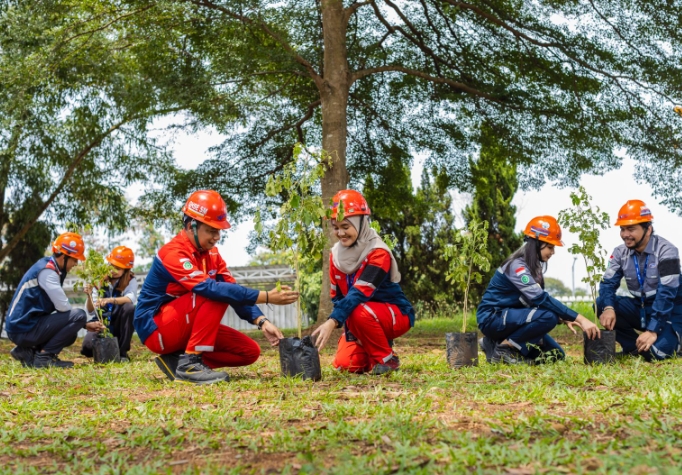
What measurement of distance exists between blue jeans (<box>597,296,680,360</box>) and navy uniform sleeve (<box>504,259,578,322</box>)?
0.93m

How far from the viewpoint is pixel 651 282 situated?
6156 mm

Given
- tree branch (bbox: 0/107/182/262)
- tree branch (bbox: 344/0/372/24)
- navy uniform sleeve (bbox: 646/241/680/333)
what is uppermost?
tree branch (bbox: 344/0/372/24)

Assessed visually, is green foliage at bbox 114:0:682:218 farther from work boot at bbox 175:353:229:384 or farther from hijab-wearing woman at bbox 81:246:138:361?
work boot at bbox 175:353:229:384

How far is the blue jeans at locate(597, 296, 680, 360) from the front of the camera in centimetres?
613

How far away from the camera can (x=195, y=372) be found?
17.1ft

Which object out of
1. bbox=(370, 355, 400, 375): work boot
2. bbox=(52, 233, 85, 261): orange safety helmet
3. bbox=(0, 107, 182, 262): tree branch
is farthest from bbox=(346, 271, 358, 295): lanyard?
bbox=(0, 107, 182, 262): tree branch

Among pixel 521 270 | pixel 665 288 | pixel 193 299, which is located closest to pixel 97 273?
pixel 193 299

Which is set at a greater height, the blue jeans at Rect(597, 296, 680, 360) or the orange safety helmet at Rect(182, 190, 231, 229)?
the orange safety helmet at Rect(182, 190, 231, 229)

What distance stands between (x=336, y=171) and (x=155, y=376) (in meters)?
5.47

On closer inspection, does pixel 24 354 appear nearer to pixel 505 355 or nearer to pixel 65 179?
pixel 505 355

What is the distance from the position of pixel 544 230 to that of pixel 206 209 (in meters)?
2.83

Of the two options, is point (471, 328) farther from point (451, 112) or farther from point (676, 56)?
point (676, 56)

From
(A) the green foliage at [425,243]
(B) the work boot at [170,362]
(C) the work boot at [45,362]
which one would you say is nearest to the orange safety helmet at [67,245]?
(C) the work boot at [45,362]

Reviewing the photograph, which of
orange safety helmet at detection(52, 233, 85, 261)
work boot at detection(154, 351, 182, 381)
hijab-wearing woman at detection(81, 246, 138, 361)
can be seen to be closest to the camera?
work boot at detection(154, 351, 182, 381)
